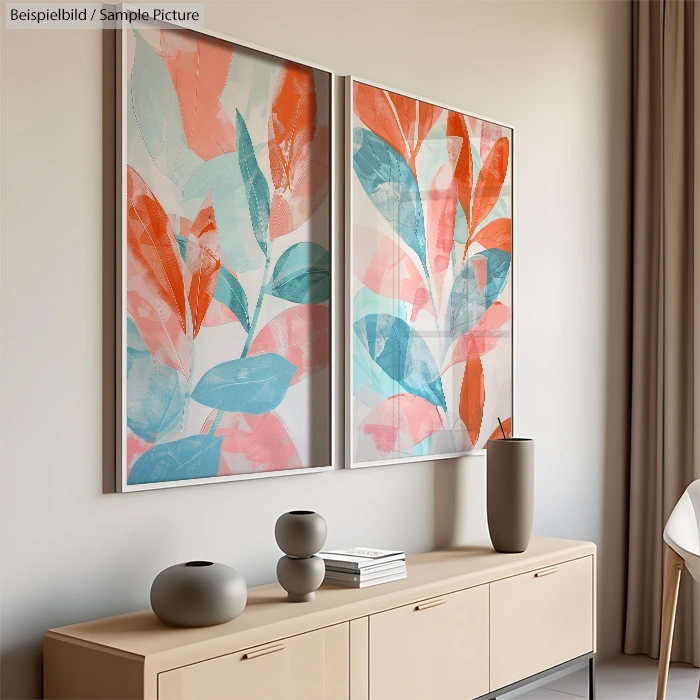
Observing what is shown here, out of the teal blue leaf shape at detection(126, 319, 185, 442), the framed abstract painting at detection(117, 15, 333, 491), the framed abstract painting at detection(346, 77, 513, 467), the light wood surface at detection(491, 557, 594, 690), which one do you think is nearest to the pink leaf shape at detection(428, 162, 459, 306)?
the framed abstract painting at detection(346, 77, 513, 467)

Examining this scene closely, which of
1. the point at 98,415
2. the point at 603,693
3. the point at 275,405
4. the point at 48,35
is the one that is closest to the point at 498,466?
the point at 275,405

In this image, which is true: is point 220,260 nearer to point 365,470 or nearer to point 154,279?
point 154,279

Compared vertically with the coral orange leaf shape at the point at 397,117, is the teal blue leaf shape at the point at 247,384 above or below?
below

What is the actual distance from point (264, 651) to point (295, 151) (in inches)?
51.4

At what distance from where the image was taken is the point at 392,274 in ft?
9.20

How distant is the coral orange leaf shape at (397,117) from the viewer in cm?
271

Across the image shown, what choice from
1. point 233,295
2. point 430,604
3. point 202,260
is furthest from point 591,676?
point 202,260

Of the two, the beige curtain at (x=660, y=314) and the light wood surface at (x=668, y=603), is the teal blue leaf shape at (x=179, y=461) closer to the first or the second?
the light wood surface at (x=668, y=603)

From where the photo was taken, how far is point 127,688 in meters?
1.78

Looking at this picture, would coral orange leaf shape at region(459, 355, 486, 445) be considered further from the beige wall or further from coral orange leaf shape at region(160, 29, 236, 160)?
coral orange leaf shape at region(160, 29, 236, 160)

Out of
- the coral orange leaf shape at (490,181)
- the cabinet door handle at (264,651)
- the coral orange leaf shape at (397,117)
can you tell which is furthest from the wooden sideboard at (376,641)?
the coral orange leaf shape at (397,117)

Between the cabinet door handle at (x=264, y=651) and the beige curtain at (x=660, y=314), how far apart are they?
228 centimetres

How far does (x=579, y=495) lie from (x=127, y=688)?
7.50 ft

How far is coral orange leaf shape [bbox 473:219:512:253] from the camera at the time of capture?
3141 millimetres
